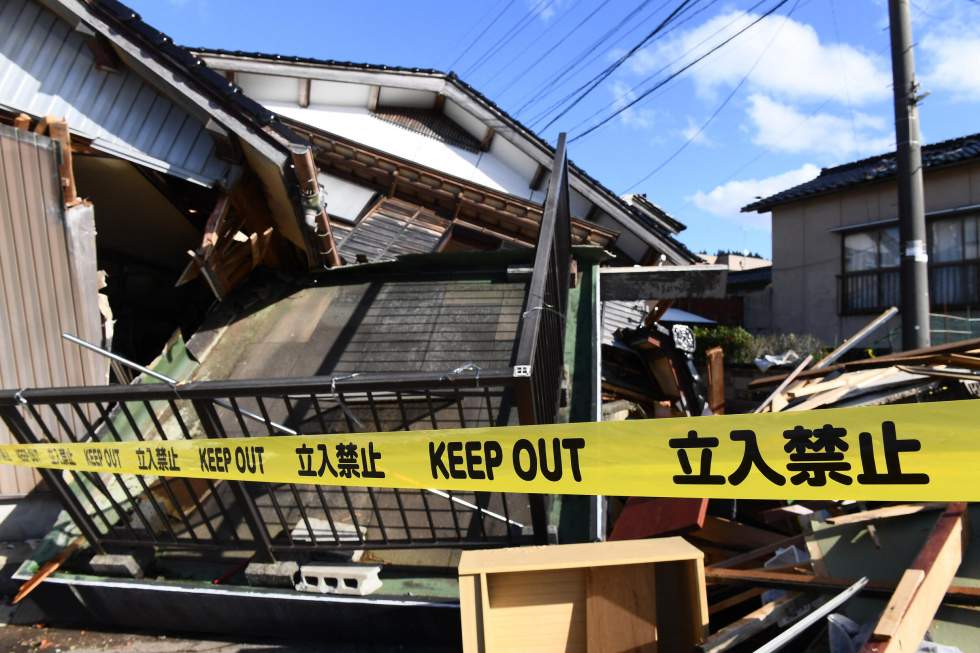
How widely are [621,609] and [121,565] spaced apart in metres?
3.15

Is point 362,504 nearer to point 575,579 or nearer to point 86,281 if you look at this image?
point 575,579

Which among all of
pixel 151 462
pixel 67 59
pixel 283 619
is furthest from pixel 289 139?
pixel 283 619

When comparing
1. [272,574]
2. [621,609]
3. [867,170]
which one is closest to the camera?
[621,609]

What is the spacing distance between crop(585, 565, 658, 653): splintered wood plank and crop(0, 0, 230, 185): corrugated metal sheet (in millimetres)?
5317

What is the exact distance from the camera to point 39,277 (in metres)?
5.52

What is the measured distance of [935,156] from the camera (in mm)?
14266

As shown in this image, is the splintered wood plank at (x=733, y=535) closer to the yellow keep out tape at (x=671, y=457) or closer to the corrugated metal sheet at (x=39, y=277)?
the yellow keep out tape at (x=671, y=457)

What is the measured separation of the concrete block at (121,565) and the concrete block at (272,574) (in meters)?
0.80

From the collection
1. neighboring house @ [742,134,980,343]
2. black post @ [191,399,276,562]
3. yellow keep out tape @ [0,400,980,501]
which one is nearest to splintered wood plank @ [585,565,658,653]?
yellow keep out tape @ [0,400,980,501]

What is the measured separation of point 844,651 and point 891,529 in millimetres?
969

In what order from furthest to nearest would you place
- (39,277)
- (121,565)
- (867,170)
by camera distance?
(867,170), (39,277), (121,565)

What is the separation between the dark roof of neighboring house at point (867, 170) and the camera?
44.4 feet

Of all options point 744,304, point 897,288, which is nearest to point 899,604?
point 897,288

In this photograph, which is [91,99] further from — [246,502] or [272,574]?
[272,574]
